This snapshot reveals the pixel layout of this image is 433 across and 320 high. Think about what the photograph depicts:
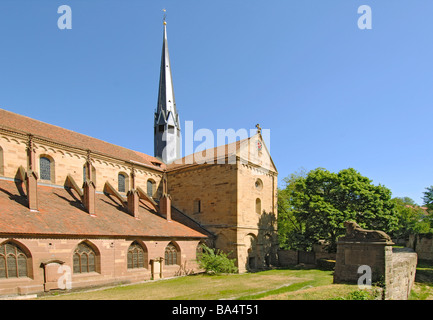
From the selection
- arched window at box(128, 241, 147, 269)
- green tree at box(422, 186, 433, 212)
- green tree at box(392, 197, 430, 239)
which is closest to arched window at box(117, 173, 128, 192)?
arched window at box(128, 241, 147, 269)

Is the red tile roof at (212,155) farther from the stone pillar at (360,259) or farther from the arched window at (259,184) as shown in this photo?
the stone pillar at (360,259)

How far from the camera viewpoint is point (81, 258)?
56.5 feet

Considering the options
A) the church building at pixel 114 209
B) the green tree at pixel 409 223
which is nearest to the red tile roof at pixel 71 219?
the church building at pixel 114 209

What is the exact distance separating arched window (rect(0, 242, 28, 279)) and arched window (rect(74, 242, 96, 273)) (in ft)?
8.59

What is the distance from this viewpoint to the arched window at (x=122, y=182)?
27.1 meters

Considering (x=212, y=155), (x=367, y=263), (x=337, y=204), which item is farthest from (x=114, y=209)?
(x=337, y=204)

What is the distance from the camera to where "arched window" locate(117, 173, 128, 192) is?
27116 mm

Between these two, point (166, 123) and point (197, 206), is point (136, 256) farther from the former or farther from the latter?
point (166, 123)

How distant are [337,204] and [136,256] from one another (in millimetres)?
17540

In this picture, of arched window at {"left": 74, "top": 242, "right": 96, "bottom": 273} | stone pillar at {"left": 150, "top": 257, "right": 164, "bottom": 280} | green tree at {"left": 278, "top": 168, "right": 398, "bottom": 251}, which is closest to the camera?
arched window at {"left": 74, "top": 242, "right": 96, "bottom": 273}

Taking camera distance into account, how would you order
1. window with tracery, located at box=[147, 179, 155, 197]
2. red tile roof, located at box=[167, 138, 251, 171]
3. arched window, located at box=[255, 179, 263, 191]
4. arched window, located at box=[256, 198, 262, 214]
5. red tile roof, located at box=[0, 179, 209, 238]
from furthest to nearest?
window with tracery, located at box=[147, 179, 155, 197] → arched window, located at box=[255, 179, 263, 191] → arched window, located at box=[256, 198, 262, 214] → red tile roof, located at box=[167, 138, 251, 171] → red tile roof, located at box=[0, 179, 209, 238]

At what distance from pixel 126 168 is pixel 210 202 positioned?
872 cm

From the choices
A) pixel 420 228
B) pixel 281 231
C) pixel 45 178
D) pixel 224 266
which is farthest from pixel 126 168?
pixel 420 228

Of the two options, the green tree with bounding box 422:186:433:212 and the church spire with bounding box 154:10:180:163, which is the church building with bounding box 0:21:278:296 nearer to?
the church spire with bounding box 154:10:180:163
